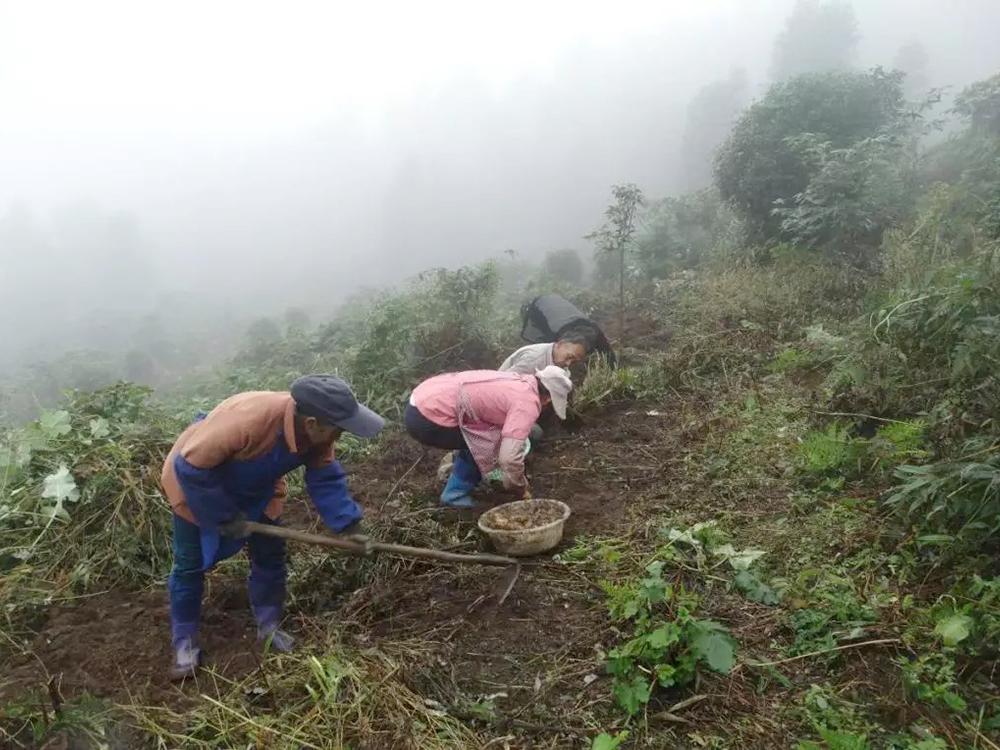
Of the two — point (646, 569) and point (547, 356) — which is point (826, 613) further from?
point (547, 356)

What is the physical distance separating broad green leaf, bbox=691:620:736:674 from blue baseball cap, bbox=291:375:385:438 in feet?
4.89

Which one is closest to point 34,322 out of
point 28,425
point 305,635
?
point 28,425

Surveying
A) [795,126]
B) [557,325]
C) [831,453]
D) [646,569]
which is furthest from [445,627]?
[795,126]

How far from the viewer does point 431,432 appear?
430cm

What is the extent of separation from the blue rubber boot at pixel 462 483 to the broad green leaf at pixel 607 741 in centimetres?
222

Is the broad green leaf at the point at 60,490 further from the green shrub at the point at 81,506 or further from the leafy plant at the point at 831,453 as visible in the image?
the leafy plant at the point at 831,453

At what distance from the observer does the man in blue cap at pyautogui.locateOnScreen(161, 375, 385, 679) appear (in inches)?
107

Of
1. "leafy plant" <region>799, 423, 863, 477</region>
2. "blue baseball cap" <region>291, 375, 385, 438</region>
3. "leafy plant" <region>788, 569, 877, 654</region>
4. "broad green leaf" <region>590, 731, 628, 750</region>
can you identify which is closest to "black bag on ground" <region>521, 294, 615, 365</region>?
"leafy plant" <region>799, 423, 863, 477</region>

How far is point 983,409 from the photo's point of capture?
318 centimetres

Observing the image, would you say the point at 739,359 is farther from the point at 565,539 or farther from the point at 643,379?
the point at 565,539

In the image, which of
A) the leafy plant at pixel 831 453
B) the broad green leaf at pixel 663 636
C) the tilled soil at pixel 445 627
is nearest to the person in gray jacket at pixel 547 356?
the tilled soil at pixel 445 627

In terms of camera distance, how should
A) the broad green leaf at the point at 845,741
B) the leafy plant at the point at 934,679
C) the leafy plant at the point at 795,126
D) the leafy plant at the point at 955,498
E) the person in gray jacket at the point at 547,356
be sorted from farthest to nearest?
the leafy plant at the point at 795,126 → the person in gray jacket at the point at 547,356 → the leafy plant at the point at 955,498 → the leafy plant at the point at 934,679 → the broad green leaf at the point at 845,741

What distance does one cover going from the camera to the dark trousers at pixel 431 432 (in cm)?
428

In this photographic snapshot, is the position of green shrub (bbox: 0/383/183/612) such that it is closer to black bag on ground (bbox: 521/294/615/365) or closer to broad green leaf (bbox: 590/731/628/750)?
broad green leaf (bbox: 590/731/628/750)
